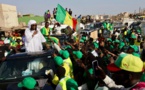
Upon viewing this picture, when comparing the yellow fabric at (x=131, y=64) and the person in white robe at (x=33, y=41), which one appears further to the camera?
the person in white robe at (x=33, y=41)

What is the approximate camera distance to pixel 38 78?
5.55m

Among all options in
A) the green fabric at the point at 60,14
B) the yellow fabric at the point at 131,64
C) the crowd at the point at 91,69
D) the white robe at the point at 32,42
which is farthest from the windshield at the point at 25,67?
the green fabric at the point at 60,14

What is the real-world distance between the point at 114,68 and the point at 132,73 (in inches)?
7.1

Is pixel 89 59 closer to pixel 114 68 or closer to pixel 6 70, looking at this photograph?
pixel 6 70

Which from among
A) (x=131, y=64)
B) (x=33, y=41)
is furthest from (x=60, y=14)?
(x=131, y=64)

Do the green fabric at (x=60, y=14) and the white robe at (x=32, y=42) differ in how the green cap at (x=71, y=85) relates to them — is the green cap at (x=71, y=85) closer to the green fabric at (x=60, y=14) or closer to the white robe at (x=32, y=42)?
the white robe at (x=32, y=42)

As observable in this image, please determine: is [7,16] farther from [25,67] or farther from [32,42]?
[25,67]

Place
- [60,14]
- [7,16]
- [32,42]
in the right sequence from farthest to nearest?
[7,16], [60,14], [32,42]

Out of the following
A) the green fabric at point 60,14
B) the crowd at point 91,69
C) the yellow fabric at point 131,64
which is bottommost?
the crowd at point 91,69

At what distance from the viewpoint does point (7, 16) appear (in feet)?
95.7

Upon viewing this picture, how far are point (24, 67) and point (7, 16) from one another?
79.5ft

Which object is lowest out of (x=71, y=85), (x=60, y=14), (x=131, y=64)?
(x=71, y=85)

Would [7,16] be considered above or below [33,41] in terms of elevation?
above

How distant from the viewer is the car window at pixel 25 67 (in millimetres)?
5734
